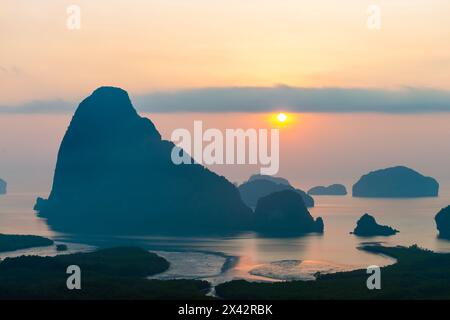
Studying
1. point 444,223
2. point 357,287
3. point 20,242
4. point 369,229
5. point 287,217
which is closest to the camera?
point 357,287

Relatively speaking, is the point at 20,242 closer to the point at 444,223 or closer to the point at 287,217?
the point at 287,217

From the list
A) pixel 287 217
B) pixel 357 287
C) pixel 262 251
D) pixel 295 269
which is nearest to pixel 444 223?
pixel 287 217

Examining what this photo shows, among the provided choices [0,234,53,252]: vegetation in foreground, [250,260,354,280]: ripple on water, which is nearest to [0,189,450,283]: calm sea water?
[250,260,354,280]: ripple on water

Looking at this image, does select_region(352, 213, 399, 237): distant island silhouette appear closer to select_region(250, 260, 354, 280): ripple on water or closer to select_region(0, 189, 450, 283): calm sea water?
select_region(0, 189, 450, 283): calm sea water

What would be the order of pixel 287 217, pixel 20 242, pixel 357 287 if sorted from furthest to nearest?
pixel 287 217, pixel 20 242, pixel 357 287

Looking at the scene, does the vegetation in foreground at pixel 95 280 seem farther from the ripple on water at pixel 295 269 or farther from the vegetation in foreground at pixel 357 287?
the ripple on water at pixel 295 269
